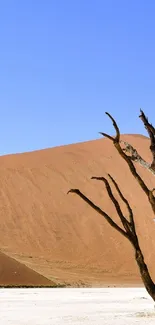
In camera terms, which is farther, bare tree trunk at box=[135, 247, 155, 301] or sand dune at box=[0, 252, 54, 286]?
sand dune at box=[0, 252, 54, 286]

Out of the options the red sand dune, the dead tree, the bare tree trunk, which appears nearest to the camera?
the dead tree

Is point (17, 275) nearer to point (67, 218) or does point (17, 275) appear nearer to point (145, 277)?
point (67, 218)

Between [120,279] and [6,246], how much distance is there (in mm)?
7843

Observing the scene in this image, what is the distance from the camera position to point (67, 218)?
50.9 metres

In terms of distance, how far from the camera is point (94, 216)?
51.3m

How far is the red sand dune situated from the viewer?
138 ft

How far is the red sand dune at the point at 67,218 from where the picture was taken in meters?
41.9

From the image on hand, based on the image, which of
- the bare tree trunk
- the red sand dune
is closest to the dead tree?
the bare tree trunk

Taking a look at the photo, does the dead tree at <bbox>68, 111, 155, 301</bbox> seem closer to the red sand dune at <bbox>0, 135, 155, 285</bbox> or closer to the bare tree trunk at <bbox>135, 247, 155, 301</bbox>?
the bare tree trunk at <bbox>135, 247, 155, 301</bbox>

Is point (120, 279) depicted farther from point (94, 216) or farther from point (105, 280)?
point (94, 216)

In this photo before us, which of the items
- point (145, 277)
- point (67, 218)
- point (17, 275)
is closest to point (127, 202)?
point (145, 277)

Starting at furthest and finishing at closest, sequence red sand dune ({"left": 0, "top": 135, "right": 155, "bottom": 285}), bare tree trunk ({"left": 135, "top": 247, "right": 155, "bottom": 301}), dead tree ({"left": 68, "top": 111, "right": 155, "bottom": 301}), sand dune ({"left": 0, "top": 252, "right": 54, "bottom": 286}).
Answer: red sand dune ({"left": 0, "top": 135, "right": 155, "bottom": 285}) < sand dune ({"left": 0, "top": 252, "right": 54, "bottom": 286}) < bare tree trunk ({"left": 135, "top": 247, "right": 155, "bottom": 301}) < dead tree ({"left": 68, "top": 111, "right": 155, "bottom": 301})

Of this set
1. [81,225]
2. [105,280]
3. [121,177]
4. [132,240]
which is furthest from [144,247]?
[132,240]

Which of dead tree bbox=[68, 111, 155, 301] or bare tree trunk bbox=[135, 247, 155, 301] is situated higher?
dead tree bbox=[68, 111, 155, 301]
